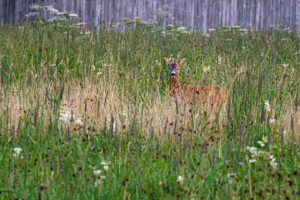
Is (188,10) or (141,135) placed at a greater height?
(188,10)

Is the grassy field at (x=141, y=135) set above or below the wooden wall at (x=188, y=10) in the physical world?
below

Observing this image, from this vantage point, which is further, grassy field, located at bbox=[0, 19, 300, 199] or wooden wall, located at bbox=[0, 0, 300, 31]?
wooden wall, located at bbox=[0, 0, 300, 31]

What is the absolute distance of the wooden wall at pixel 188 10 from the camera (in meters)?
13.2

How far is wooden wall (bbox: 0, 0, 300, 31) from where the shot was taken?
13.2 m

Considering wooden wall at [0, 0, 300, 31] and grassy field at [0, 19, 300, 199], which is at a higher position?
wooden wall at [0, 0, 300, 31]

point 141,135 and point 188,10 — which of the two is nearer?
point 141,135

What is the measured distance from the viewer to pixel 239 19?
1527 centimetres

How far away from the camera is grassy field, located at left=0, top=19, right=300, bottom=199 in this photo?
255 centimetres

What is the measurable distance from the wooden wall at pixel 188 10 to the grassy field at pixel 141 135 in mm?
5904

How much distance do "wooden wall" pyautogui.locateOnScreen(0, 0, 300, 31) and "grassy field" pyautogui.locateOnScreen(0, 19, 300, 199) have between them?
590cm

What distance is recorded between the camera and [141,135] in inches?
147

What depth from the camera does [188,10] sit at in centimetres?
1440

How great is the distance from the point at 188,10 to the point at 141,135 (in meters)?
11.4

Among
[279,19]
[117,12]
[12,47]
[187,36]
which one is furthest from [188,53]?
[279,19]
